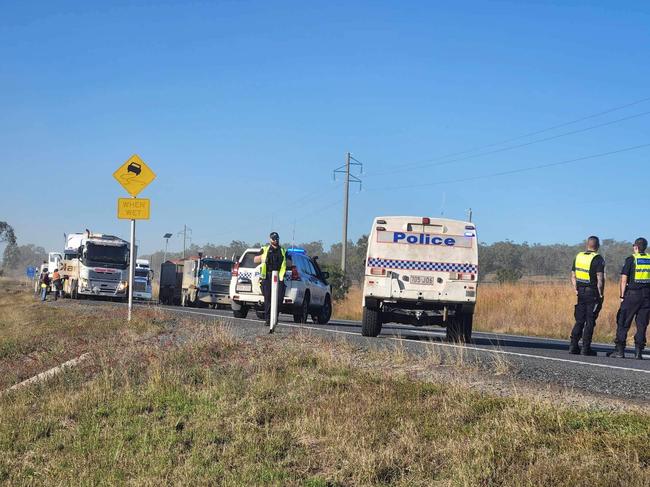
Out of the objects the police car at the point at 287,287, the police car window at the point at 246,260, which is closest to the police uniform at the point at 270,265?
the police car at the point at 287,287

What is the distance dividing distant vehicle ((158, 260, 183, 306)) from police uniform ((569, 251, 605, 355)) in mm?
30855

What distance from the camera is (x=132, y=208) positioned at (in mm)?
16047

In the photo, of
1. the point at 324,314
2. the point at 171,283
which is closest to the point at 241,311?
the point at 324,314

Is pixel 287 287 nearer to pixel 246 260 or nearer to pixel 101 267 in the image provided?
pixel 246 260

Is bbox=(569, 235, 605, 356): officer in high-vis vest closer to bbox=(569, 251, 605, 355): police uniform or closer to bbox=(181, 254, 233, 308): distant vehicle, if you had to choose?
bbox=(569, 251, 605, 355): police uniform

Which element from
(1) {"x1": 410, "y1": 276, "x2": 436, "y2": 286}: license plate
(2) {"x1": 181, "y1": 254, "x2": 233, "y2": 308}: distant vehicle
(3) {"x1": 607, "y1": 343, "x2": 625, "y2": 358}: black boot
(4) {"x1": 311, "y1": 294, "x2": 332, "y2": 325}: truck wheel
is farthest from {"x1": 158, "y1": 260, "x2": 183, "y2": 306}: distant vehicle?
(3) {"x1": 607, "y1": 343, "x2": 625, "y2": 358}: black boot

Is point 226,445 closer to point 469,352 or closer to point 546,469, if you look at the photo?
point 546,469

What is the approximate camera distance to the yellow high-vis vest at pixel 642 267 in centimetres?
1312

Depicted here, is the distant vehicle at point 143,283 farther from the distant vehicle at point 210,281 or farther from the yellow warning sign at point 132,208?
the yellow warning sign at point 132,208

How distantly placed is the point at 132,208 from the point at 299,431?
10.6 metres

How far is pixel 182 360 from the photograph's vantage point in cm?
952

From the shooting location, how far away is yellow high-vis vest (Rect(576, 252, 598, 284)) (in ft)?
43.0

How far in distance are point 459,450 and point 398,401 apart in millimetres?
1398

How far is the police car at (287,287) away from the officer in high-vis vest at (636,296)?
333 inches
